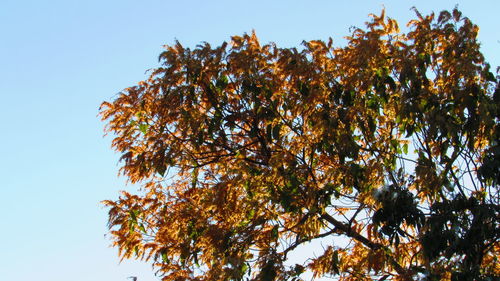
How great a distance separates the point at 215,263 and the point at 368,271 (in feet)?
8.38

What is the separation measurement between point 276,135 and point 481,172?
10.6ft

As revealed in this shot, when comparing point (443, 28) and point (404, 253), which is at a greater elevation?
point (443, 28)

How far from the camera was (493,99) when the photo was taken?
34.3 ft

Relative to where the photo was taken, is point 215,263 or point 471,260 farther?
point 215,263

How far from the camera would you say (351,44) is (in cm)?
1160

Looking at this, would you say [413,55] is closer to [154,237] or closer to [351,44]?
[351,44]

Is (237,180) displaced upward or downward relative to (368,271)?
upward

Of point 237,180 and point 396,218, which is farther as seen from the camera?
point 237,180

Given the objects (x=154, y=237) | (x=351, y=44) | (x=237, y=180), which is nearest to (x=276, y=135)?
(x=237, y=180)

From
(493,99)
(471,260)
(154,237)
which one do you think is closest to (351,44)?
(493,99)

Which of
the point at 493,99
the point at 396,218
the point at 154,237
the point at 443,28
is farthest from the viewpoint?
the point at 154,237

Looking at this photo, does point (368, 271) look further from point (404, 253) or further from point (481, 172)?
point (481, 172)

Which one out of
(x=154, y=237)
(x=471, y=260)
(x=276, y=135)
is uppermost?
(x=276, y=135)

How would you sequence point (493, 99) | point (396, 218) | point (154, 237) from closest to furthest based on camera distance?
point (396, 218)
point (493, 99)
point (154, 237)
